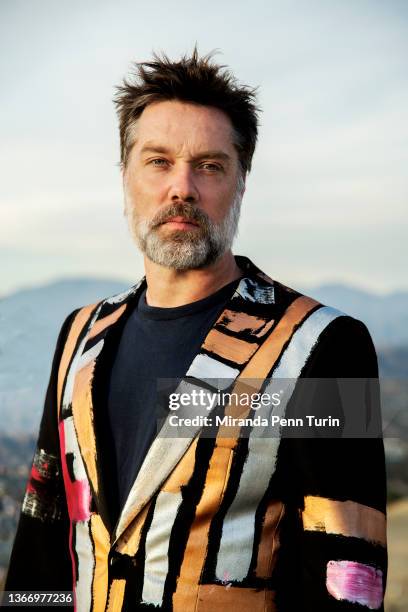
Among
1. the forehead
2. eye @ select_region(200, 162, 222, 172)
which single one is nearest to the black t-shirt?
eye @ select_region(200, 162, 222, 172)

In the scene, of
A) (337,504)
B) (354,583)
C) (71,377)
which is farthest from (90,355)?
(354,583)

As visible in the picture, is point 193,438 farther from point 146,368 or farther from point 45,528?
point 45,528

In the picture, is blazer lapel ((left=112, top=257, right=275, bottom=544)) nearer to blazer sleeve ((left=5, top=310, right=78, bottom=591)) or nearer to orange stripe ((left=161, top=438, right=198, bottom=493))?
orange stripe ((left=161, top=438, right=198, bottom=493))

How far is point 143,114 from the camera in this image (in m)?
3.07

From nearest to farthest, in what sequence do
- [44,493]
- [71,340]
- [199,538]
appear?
[199,538], [44,493], [71,340]

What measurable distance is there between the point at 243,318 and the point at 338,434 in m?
0.62

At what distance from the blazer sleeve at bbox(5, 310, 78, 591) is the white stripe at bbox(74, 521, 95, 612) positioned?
0.93ft

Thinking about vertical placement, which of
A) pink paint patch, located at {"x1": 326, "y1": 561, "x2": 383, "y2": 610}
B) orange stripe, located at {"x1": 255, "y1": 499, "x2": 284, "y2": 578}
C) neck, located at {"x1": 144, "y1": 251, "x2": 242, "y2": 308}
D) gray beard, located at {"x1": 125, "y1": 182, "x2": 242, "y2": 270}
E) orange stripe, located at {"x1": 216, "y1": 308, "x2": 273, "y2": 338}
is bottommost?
pink paint patch, located at {"x1": 326, "y1": 561, "x2": 383, "y2": 610}

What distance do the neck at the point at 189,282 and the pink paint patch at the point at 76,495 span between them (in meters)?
0.70

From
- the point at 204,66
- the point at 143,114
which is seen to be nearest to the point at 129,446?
the point at 143,114

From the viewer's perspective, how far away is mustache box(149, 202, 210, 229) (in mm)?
2789

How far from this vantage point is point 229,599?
2277 mm

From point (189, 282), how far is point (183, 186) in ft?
1.29

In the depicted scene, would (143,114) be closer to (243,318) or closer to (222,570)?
(243,318)
